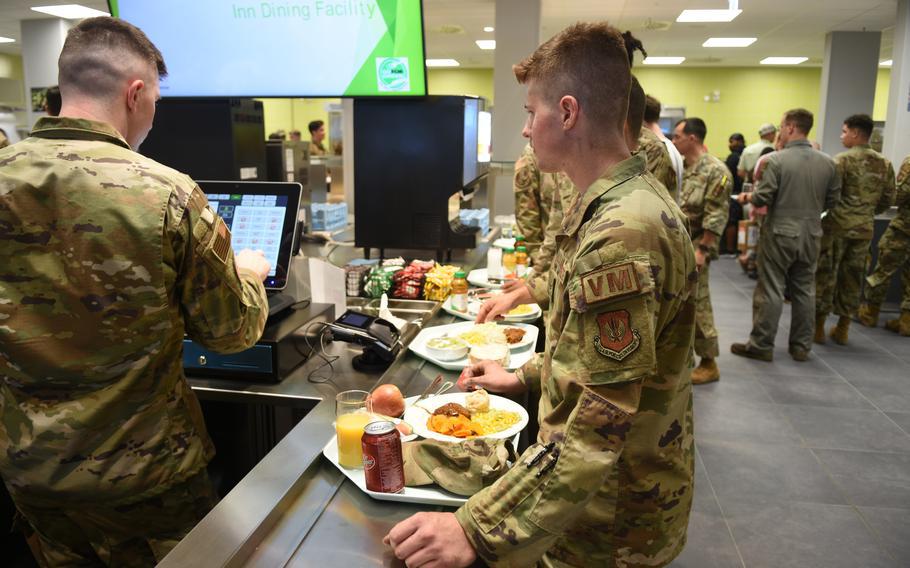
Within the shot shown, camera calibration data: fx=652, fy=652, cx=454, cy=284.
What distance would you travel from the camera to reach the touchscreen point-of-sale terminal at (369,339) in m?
1.96

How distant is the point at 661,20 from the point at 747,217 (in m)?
3.22

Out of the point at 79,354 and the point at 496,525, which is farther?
the point at 79,354

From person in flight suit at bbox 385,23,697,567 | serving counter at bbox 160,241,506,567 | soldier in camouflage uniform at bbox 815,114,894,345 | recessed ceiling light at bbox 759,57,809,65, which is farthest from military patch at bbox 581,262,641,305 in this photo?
recessed ceiling light at bbox 759,57,809,65

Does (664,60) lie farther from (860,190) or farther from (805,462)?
(805,462)

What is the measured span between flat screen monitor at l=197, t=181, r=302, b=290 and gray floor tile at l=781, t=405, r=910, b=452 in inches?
121

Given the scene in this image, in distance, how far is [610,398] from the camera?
99cm

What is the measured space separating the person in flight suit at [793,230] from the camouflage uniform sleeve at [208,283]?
4393 mm

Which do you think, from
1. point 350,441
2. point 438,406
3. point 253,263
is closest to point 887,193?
point 438,406

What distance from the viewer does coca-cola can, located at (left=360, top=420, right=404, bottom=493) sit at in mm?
1214

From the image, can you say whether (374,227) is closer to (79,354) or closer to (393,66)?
(393,66)

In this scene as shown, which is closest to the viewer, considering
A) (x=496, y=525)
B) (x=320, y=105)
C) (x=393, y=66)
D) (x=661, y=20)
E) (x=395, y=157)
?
(x=496, y=525)

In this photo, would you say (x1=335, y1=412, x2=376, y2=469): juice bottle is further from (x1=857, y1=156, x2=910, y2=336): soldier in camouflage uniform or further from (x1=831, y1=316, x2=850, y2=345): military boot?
(x1=857, y1=156, x2=910, y2=336): soldier in camouflage uniform

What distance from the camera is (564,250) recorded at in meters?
1.20

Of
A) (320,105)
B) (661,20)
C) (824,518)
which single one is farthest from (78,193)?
(320,105)
